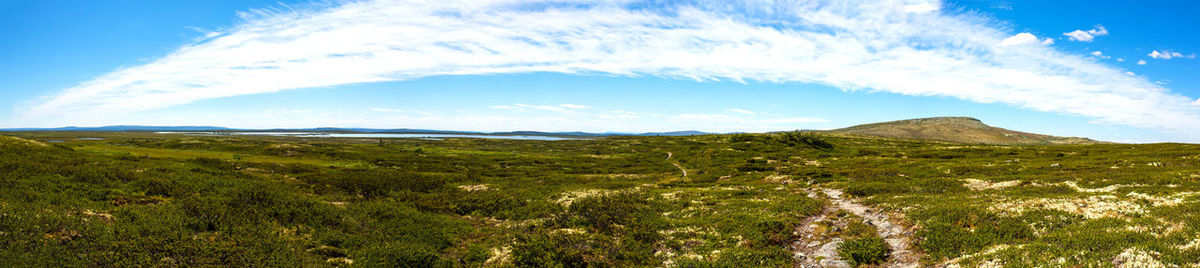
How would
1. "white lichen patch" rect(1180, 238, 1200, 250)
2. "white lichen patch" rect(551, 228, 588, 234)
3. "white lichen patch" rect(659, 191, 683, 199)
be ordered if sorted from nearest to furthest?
"white lichen patch" rect(1180, 238, 1200, 250) → "white lichen patch" rect(551, 228, 588, 234) → "white lichen patch" rect(659, 191, 683, 199)

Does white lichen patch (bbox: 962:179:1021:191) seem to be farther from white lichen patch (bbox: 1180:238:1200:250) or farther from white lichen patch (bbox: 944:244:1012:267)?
white lichen patch (bbox: 1180:238:1200:250)

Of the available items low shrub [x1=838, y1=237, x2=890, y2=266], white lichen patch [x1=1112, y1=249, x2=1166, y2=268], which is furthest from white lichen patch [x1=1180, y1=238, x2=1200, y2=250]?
low shrub [x1=838, y1=237, x2=890, y2=266]

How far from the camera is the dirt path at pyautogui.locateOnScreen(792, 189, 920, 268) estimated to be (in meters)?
16.9

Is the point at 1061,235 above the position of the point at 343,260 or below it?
above

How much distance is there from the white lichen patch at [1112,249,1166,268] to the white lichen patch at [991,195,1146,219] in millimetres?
6760

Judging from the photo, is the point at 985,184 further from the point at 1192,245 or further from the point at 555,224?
the point at 555,224

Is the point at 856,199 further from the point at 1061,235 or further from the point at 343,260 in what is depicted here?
the point at 343,260

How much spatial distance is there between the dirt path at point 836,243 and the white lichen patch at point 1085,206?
515 cm

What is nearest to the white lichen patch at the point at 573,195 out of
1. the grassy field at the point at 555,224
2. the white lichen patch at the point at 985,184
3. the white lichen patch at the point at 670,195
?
the grassy field at the point at 555,224

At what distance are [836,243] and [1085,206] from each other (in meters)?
12.3

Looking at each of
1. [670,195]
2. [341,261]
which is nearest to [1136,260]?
[670,195]

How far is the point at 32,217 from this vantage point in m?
Result: 15.3

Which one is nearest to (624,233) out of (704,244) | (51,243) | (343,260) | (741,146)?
(704,244)

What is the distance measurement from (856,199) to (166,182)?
4738cm
